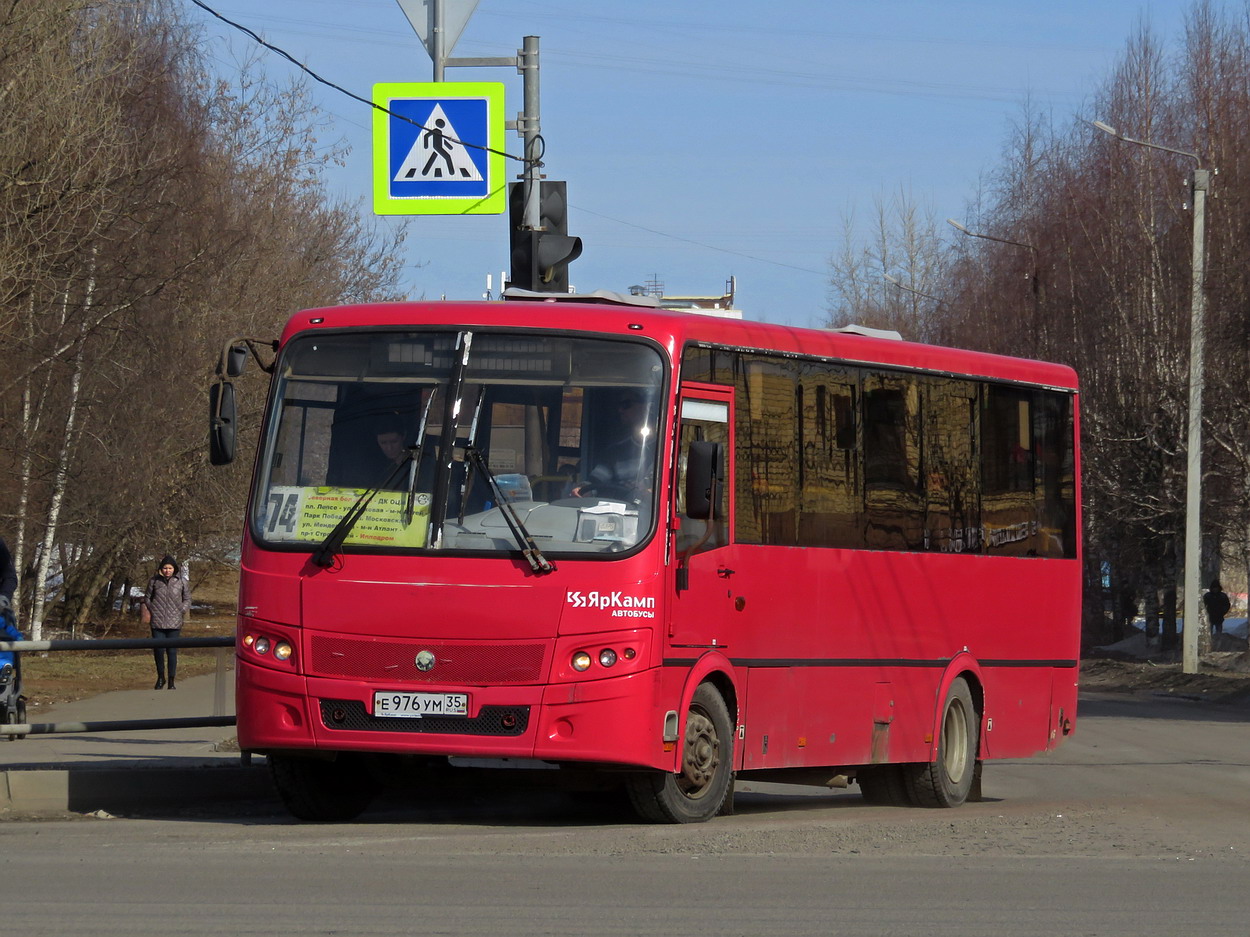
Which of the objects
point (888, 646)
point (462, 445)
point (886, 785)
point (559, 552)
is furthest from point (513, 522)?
point (886, 785)

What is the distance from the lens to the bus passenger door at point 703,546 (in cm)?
1134

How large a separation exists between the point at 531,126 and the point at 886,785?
6351 millimetres

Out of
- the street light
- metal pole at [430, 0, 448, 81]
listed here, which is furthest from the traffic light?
the street light

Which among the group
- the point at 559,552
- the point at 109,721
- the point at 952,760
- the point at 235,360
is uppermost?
the point at 235,360

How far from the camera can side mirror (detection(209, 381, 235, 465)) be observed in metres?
11.6

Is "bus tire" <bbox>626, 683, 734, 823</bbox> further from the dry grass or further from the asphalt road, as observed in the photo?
the dry grass

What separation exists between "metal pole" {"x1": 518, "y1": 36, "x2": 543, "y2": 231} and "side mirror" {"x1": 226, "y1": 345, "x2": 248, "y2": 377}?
555 centimetres

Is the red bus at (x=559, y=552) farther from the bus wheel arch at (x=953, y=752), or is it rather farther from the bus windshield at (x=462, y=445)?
the bus wheel arch at (x=953, y=752)

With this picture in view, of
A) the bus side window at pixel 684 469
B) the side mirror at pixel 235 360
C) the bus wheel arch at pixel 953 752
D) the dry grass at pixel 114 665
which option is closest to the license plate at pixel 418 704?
the bus side window at pixel 684 469

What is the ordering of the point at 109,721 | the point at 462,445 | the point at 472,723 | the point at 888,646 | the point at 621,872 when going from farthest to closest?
the point at 888,646
the point at 109,721
the point at 462,445
the point at 472,723
the point at 621,872

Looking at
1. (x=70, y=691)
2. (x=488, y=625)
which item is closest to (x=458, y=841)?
(x=488, y=625)

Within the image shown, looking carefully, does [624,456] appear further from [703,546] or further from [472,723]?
[472,723]

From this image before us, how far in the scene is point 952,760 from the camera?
578 inches

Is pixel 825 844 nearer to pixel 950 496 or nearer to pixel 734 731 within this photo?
pixel 734 731
